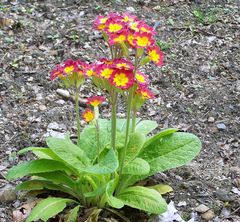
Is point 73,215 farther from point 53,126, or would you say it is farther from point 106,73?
point 53,126

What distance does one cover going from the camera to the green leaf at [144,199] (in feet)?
8.27

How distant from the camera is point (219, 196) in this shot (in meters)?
2.93

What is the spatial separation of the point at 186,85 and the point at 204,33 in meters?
0.81

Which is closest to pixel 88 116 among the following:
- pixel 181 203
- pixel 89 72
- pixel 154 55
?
pixel 89 72

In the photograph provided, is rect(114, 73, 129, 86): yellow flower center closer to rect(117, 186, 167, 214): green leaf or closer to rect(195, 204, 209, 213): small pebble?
rect(117, 186, 167, 214): green leaf

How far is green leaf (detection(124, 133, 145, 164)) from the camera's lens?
8.81 ft

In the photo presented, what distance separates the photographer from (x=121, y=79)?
2238 mm

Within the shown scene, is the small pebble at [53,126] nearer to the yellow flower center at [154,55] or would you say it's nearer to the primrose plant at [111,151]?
the primrose plant at [111,151]

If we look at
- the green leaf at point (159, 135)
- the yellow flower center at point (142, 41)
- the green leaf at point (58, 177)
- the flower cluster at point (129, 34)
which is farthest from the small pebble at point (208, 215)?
the yellow flower center at point (142, 41)

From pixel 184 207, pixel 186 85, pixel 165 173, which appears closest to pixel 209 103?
pixel 186 85

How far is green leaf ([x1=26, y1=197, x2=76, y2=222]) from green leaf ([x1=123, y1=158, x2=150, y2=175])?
1.24 ft

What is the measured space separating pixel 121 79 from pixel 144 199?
702mm

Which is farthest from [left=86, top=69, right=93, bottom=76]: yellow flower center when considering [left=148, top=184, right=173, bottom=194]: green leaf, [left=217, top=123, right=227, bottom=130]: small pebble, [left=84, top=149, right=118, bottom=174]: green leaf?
[left=217, top=123, right=227, bottom=130]: small pebble

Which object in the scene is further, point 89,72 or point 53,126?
point 53,126
